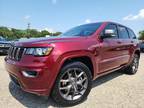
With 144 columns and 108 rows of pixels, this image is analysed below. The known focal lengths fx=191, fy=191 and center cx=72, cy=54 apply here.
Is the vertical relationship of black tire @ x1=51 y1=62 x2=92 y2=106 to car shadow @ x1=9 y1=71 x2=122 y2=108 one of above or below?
above

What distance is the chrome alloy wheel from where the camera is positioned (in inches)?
140

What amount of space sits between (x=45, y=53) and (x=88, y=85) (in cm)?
122

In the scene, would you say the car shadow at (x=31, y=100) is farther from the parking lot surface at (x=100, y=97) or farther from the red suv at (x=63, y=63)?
the red suv at (x=63, y=63)

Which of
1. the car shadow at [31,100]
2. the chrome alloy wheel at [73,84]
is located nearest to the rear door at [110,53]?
the chrome alloy wheel at [73,84]

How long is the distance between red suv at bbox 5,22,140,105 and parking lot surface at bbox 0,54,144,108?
33 cm

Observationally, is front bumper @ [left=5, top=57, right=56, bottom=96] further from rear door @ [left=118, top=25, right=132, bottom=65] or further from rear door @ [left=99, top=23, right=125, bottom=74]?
rear door @ [left=118, top=25, right=132, bottom=65]

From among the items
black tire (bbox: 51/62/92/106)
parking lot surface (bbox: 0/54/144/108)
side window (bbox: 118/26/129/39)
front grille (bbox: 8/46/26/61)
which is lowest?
parking lot surface (bbox: 0/54/144/108)

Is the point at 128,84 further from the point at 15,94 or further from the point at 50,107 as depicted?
the point at 15,94

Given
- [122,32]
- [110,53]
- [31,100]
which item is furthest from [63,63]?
[122,32]

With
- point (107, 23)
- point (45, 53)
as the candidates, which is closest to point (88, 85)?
point (45, 53)

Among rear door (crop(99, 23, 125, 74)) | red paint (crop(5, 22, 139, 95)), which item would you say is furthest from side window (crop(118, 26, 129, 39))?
red paint (crop(5, 22, 139, 95))

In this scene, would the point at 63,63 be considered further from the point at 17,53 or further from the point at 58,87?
the point at 17,53

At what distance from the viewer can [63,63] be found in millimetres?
3398

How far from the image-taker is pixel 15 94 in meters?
4.23
